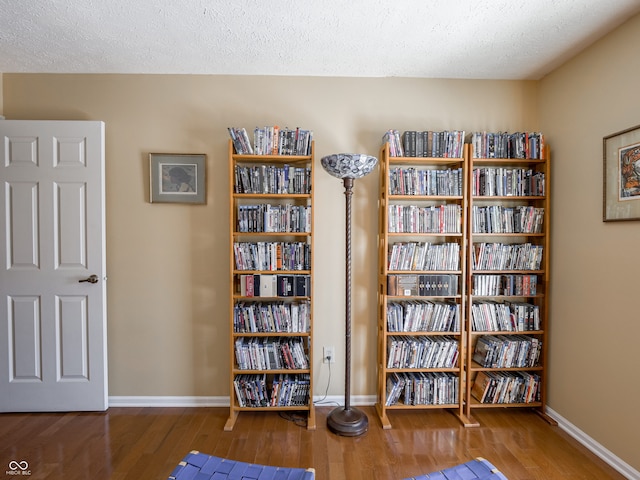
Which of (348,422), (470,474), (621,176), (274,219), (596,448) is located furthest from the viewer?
(274,219)

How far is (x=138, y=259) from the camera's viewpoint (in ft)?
7.72

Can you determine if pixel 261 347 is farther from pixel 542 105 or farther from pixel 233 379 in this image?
pixel 542 105

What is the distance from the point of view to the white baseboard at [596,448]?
169cm

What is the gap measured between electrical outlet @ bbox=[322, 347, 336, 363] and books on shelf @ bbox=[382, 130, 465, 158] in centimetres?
156

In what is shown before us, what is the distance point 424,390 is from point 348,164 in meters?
1.69

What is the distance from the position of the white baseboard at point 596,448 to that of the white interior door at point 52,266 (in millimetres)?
3338

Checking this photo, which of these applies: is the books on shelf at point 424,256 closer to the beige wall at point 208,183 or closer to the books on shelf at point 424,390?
the beige wall at point 208,183

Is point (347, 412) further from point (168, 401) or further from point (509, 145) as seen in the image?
point (509, 145)

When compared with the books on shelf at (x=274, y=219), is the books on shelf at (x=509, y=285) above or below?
below

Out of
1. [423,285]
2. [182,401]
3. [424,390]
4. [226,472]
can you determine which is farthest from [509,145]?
[182,401]

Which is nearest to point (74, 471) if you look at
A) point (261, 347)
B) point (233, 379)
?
point (233, 379)

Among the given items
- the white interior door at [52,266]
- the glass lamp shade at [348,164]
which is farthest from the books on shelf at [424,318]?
the white interior door at [52,266]

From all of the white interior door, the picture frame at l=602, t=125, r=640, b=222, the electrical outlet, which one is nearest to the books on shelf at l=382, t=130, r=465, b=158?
the picture frame at l=602, t=125, r=640, b=222

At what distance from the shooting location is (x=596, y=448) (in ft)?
6.15
